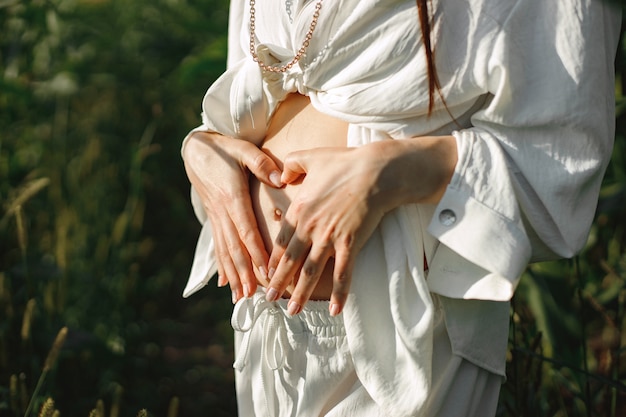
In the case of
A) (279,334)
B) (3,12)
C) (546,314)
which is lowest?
(546,314)

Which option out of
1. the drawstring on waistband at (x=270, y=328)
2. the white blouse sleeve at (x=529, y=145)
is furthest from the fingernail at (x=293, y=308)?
the white blouse sleeve at (x=529, y=145)

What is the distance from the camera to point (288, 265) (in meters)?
1.27

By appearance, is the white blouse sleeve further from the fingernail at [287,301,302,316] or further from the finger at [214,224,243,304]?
the finger at [214,224,243,304]

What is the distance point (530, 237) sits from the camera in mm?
1258

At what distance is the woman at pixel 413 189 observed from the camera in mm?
1175

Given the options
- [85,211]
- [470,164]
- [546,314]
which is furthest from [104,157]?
[470,164]

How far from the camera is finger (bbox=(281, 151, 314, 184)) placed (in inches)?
50.1

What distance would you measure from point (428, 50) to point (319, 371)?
53cm

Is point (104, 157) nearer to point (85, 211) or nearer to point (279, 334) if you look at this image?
point (85, 211)

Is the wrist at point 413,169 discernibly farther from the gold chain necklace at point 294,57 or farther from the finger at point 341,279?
the gold chain necklace at point 294,57

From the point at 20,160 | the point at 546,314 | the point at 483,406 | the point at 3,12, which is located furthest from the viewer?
the point at 20,160

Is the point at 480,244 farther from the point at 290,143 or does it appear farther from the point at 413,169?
the point at 290,143

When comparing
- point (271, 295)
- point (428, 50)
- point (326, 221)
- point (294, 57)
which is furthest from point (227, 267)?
point (428, 50)

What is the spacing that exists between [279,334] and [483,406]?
0.36 m
